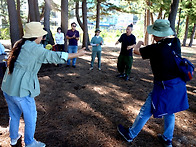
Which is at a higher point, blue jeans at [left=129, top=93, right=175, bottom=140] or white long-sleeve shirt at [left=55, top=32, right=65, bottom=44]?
white long-sleeve shirt at [left=55, top=32, right=65, bottom=44]

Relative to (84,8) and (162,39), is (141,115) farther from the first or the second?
(84,8)

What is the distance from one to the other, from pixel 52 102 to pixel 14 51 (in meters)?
2.72

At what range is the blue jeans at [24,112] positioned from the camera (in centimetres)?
238

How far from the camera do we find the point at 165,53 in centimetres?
237

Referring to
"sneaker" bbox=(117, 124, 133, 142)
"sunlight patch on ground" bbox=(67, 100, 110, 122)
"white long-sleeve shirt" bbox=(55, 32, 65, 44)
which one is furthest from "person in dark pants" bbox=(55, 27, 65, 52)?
"sneaker" bbox=(117, 124, 133, 142)

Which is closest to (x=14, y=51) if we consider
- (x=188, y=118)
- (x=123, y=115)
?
(x=123, y=115)

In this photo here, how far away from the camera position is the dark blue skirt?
2477mm

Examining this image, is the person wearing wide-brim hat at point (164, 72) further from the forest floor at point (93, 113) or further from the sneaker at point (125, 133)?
the forest floor at point (93, 113)

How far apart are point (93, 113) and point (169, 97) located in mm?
2178

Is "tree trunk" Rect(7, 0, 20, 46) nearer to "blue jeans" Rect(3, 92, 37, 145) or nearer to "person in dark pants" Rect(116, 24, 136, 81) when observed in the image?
"person in dark pants" Rect(116, 24, 136, 81)

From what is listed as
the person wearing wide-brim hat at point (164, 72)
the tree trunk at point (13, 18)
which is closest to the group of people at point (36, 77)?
the person wearing wide-brim hat at point (164, 72)

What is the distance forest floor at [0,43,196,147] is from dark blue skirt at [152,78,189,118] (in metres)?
0.95

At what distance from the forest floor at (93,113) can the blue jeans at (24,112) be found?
1.73 feet

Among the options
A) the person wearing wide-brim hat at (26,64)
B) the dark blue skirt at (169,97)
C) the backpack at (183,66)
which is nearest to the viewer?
the person wearing wide-brim hat at (26,64)
